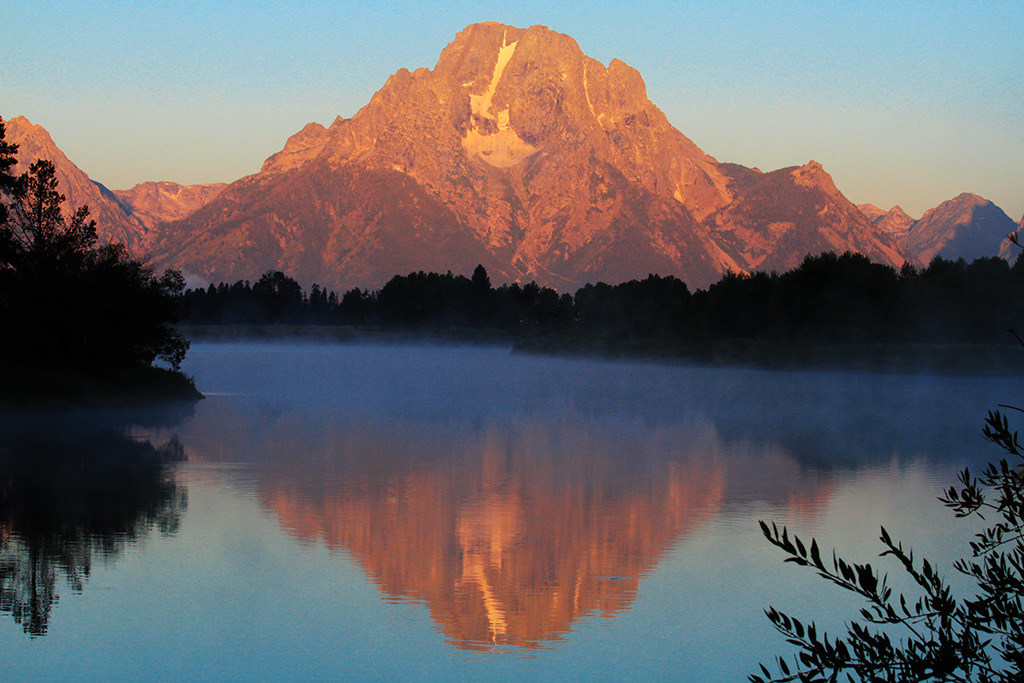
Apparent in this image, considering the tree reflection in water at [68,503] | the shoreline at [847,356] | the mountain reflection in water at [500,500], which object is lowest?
the tree reflection in water at [68,503]

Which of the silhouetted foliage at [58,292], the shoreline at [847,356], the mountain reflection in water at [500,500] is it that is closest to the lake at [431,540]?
the mountain reflection in water at [500,500]

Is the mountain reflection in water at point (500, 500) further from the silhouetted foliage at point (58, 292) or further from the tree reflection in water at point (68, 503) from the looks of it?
the silhouetted foliage at point (58, 292)


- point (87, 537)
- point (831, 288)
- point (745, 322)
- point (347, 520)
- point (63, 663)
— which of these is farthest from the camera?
point (745, 322)

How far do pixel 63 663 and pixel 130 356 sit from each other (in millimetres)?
38886

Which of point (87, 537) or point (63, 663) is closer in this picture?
point (63, 663)

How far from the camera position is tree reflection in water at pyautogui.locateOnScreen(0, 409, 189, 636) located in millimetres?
13891

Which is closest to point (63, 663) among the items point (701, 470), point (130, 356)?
point (701, 470)

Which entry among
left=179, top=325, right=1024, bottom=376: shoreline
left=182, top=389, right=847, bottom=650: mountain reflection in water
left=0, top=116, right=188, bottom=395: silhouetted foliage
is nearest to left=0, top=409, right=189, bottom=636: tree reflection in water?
left=182, top=389, right=847, bottom=650: mountain reflection in water

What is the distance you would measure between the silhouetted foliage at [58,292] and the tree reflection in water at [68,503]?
873 centimetres

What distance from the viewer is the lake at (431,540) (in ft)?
37.6

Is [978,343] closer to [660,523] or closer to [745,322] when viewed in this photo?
[745,322]

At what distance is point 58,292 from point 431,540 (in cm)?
2961

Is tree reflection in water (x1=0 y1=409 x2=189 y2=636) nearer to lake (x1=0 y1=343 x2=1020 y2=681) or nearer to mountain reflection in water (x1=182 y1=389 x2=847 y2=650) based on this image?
lake (x1=0 y1=343 x2=1020 y2=681)

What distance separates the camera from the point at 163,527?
17.9 m
